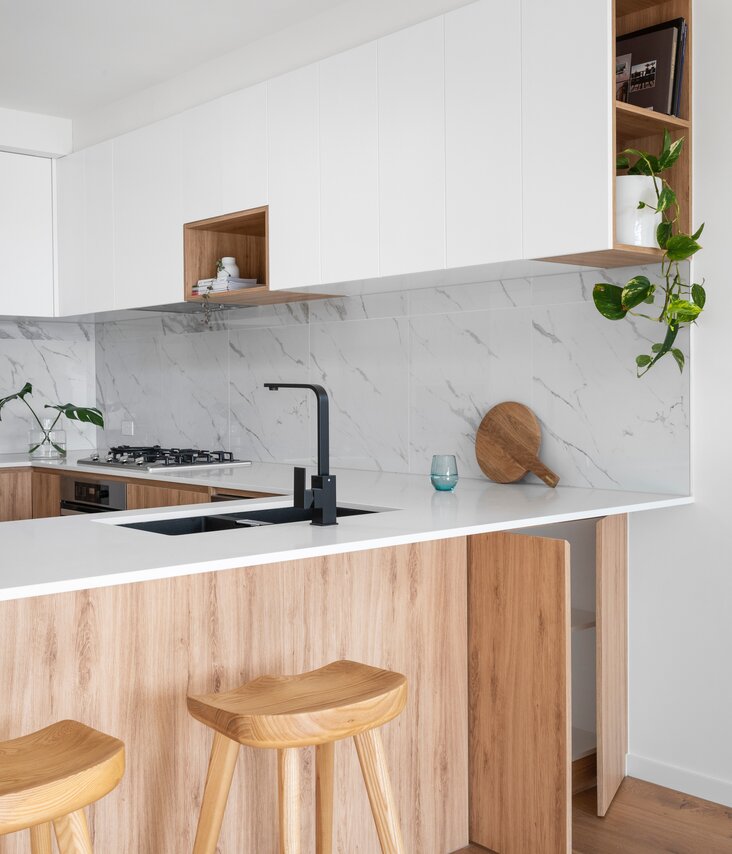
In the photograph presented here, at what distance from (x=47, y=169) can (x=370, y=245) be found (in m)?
2.36

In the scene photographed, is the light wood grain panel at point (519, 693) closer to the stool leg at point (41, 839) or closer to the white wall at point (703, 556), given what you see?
the white wall at point (703, 556)

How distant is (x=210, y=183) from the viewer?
152 inches

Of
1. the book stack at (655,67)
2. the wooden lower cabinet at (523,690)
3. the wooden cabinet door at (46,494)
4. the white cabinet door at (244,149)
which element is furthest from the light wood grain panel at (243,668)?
the wooden cabinet door at (46,494)

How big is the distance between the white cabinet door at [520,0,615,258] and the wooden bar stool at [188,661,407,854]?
4.39 ft

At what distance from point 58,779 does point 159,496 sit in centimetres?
244

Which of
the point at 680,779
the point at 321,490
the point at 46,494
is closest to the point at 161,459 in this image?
the point at 46,494

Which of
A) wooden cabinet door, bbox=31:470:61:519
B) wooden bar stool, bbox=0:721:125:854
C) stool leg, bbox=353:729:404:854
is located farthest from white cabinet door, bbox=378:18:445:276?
wooden cabinet door, bbox=31:470:61:519

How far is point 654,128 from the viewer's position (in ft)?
9.27

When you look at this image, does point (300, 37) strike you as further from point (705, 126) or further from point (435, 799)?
point (435, 799)

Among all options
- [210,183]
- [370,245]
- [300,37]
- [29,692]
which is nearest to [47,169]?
[210,183]

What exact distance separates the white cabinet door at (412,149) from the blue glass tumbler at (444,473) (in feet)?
2.02

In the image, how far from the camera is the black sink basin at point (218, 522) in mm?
2607

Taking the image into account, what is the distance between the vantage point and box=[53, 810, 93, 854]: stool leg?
1.53 metres

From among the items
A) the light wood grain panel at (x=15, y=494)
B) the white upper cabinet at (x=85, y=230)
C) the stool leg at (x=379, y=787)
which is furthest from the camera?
the light wood grain panel at (x=15, y=494)
